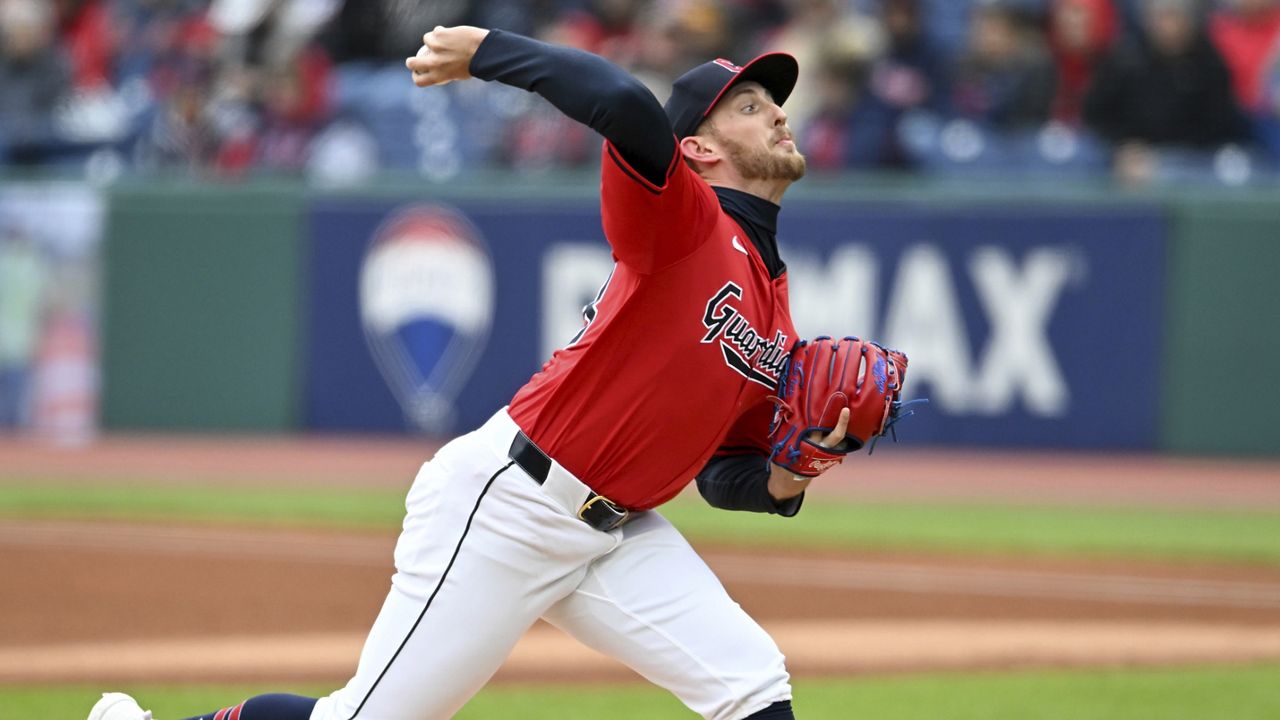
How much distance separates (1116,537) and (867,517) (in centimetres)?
143

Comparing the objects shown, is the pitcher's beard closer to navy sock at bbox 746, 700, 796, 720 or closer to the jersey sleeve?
the jersey sleeve

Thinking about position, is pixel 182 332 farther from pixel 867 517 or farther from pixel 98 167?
pixel 867 517

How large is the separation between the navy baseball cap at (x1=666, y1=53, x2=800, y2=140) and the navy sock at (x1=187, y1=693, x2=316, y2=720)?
1.50m

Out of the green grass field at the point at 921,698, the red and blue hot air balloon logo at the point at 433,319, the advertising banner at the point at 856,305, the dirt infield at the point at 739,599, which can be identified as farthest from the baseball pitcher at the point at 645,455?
the red and blue hot air balloon logo at the point at 433,319

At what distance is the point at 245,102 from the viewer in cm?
1334

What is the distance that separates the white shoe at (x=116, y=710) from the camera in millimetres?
3842

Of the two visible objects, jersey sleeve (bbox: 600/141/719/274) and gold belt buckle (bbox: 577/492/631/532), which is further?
gold belt buckle (bbox: 577/492/631/532)

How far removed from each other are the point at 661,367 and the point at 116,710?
152cm

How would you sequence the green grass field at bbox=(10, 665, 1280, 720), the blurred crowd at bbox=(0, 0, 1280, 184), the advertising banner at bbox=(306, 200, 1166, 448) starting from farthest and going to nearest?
1. the blurred crowd at bbox=(0, 0, 1280, 184)
2. the advertising banner at bbox=(306, 200, 1166, 448)
3. the green grass field at bbox=(10, 665, 1280, 720)

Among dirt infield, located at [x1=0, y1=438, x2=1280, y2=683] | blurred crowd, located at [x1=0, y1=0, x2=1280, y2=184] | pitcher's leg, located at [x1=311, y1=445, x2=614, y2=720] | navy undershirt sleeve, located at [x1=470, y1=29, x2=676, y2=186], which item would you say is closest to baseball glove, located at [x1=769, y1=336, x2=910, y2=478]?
pitcher's leg, located at [x1=311, y1=445, x2=614, y2=720]

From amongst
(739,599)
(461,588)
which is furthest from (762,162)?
(739,599)

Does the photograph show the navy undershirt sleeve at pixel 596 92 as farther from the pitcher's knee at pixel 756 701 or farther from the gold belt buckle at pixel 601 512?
the pitcher's knee at pixel 756 701

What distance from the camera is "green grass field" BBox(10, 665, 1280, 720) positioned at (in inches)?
219

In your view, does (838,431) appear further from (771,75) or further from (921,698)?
(921,698)
